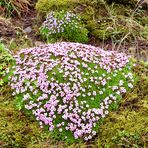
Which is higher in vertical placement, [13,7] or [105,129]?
[13,7]

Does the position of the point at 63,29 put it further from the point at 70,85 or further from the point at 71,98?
the point at 71,98

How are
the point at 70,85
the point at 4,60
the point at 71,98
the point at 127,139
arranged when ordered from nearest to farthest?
1. the point at 127,139
2. the point at 71,98
3. the point at 70,85
4. the point at 4,60

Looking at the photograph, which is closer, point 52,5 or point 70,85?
point 70,85

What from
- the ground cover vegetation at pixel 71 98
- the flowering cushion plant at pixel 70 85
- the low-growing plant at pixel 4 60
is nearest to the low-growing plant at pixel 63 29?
the ground cover vegetation at pixel 71 98

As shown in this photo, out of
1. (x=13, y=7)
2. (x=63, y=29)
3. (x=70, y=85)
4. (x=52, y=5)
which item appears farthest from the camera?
(x=13, y=7)

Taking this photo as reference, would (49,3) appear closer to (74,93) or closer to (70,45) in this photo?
(70,45)

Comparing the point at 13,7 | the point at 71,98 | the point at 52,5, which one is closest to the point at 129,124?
the point at 71,98

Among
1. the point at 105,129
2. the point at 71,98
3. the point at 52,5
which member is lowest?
the point at 105,129

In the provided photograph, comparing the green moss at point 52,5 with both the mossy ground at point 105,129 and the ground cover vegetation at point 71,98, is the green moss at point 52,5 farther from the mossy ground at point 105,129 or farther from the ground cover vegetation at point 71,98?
the mossy ground at point 105,129
